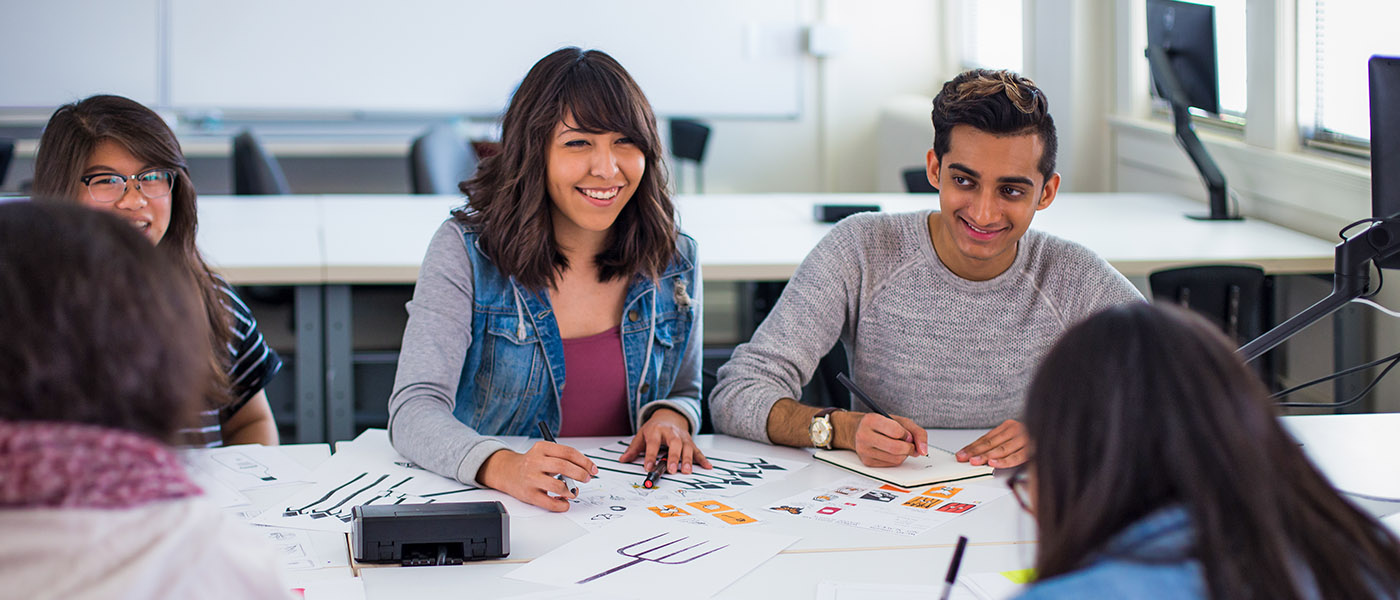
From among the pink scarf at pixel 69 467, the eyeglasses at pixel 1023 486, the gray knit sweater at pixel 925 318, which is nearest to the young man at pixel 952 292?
the gray knit sweater at pixel 925 318

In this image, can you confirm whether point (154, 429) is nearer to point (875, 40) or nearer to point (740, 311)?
point (740, 311)

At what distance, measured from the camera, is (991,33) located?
16.8ft

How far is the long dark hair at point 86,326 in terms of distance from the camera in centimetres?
67

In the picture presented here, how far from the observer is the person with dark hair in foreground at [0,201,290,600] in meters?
0.67

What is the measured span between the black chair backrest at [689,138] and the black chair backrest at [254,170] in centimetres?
170

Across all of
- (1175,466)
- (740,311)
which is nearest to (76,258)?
(1175,466)

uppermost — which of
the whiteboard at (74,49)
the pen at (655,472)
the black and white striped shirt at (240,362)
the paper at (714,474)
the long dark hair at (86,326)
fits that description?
the whiteboard at (74,49)

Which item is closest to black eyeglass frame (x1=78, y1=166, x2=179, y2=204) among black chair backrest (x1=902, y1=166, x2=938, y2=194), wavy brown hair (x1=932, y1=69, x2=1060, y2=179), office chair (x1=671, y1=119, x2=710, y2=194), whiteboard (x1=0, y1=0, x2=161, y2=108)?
wavy brown hair (x1=932, y1=69, x2=1060, y2=179)

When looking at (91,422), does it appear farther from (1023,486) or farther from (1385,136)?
(1385,136)

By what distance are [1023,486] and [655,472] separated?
2.62ft

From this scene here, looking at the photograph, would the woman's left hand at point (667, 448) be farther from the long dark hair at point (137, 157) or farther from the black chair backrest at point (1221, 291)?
the black chair backrest at point (1221, 291)

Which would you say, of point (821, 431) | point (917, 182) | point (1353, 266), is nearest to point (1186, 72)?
point (917, 182)

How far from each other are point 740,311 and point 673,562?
8.30ft

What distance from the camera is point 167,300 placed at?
2.35ft
